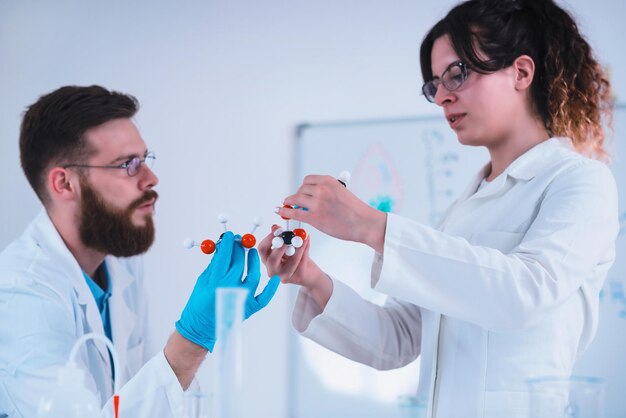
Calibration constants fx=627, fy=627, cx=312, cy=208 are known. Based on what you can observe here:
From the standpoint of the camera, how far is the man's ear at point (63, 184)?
1.86 m

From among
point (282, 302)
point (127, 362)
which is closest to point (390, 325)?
point (127, 362)

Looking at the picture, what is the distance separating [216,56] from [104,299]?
155 cm

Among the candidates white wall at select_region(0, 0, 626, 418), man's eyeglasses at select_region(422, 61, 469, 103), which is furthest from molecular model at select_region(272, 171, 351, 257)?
white wall at select_region(0, 0, 626, 418)

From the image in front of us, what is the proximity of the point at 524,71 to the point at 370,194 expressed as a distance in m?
1.46

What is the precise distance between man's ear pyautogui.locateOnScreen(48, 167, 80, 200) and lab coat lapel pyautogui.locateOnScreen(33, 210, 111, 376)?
0.13 metres

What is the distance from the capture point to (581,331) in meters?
1.25

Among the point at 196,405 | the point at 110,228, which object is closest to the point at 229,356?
the point at 196,405

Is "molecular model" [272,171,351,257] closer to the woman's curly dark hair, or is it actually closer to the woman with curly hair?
→ the woman with curly hair

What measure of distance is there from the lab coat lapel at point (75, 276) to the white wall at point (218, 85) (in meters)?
1.23

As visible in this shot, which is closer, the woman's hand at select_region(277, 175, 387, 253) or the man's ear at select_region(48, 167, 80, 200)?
the woman's hand at select_region(277, 175, 387, 253)

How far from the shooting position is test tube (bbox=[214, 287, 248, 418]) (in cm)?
80

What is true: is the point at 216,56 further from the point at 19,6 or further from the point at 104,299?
the point at 104,299

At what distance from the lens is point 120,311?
6.00 ft

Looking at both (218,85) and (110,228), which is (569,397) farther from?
(218,85)
